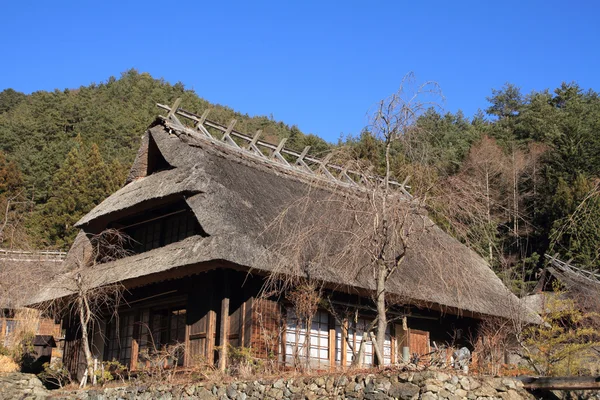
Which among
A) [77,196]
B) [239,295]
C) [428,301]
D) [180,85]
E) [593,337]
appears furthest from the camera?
[180,85]

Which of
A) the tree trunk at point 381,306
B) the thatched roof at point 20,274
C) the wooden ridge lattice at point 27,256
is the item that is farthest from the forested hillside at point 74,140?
the tree trunk at point 381,306

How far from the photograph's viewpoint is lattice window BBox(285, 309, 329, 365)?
1491cm

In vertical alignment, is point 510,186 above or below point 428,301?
above

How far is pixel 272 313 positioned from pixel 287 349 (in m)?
0.97

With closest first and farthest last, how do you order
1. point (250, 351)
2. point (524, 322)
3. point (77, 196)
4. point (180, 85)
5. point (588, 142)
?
point (250, 351)
point (524, 322)
point (588, 142)
point (77, 196)
point (180, 85)

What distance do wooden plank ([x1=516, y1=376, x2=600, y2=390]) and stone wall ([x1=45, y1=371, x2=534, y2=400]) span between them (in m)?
0.17

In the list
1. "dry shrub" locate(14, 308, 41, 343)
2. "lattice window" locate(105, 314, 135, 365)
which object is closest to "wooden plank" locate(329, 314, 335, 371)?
"lattice window" locate(105, 314, 135, 365)

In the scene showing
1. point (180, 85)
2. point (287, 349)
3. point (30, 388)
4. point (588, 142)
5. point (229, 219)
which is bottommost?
point (30, 388)

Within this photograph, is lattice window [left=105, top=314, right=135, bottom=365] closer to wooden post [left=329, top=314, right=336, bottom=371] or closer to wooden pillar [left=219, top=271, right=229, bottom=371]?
wooden pillar [left=219, top=271, right=229, bottom=371]

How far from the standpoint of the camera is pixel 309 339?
15148 millimetres

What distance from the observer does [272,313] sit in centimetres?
1477

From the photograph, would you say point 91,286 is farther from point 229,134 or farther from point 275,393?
point 275,393

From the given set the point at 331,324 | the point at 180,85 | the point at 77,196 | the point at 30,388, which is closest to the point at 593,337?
the point at 331,324

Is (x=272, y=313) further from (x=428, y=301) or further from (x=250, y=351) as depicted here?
(x=428, y=301)
